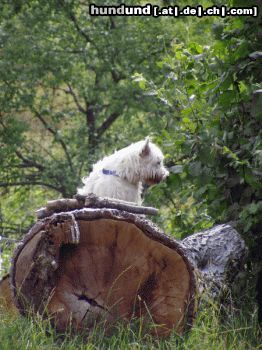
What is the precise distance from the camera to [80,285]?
17.6ft

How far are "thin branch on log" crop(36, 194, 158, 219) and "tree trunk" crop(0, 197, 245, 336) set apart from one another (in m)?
0.19

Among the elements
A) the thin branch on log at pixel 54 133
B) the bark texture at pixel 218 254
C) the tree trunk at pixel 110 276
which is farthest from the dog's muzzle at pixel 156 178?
the thin branch on log at pixel 54 133

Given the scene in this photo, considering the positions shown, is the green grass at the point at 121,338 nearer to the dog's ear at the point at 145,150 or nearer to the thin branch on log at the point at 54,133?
the dog's ear at the point at 145,150

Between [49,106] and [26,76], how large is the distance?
1.52 metres

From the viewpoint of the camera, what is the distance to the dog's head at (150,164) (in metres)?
9.27

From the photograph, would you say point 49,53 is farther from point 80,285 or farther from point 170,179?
point 80,285

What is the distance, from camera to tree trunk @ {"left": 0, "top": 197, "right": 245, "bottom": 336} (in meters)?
5.30

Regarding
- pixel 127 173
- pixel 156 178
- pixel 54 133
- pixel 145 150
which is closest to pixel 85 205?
pixel 127 173

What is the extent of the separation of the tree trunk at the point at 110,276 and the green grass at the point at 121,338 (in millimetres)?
108

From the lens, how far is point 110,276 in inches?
212

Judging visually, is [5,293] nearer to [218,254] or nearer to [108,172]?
[218,254]

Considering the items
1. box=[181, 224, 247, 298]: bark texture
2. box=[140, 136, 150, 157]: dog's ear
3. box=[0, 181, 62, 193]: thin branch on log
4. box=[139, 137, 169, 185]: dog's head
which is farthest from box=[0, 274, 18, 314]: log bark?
box=[0, 181, 62, 193]: thin branch on log

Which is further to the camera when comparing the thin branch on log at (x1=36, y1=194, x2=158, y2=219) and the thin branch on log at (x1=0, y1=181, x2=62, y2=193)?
the thin branch on log at (x1=0, y1=181, x2=62, y2=193)

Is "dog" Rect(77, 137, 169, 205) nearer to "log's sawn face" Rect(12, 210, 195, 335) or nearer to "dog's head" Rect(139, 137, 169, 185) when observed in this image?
"dog's head" Rect(139, 137, 169, 185)
